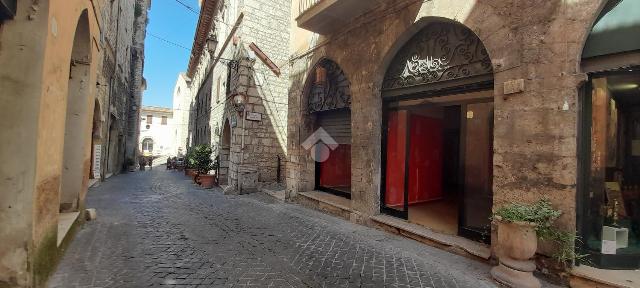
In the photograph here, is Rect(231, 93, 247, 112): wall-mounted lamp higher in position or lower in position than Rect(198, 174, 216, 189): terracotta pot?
higher

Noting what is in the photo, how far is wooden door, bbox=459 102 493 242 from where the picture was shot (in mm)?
4641

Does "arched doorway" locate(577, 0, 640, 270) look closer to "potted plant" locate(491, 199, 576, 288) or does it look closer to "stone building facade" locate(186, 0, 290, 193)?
"potted plant" locate(491, 199, 576, 288)

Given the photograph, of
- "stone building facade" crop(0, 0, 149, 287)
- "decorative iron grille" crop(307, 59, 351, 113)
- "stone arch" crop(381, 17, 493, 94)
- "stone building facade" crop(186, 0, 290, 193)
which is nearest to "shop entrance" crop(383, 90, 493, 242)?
"stone arch" crop(381, 17, 493, 94)

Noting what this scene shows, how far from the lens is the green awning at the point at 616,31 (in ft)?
10.0

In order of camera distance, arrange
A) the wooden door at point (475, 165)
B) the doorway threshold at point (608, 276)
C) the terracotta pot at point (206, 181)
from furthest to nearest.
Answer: the terracotta pot at point (206, 181) → the wooden door at point (475, 165) → the doorway threshold at point (608, 276)

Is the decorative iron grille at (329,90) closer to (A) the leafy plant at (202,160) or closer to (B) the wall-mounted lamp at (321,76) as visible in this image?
(B) the wall-mounted lamp at (321,76)

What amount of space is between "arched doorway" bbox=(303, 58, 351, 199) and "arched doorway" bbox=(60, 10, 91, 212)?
468cm

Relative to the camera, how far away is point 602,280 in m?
3.03

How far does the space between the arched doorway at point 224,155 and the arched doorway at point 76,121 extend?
7.08m

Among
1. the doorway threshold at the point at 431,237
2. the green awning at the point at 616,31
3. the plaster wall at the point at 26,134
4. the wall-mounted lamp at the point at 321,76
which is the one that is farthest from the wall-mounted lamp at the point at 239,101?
the green awning at the point at 616,31

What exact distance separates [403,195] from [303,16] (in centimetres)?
446

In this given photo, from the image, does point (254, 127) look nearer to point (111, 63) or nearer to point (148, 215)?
point (148, 215)

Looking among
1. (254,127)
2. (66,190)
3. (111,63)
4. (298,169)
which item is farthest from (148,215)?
(111,63)

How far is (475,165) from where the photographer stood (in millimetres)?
5371
